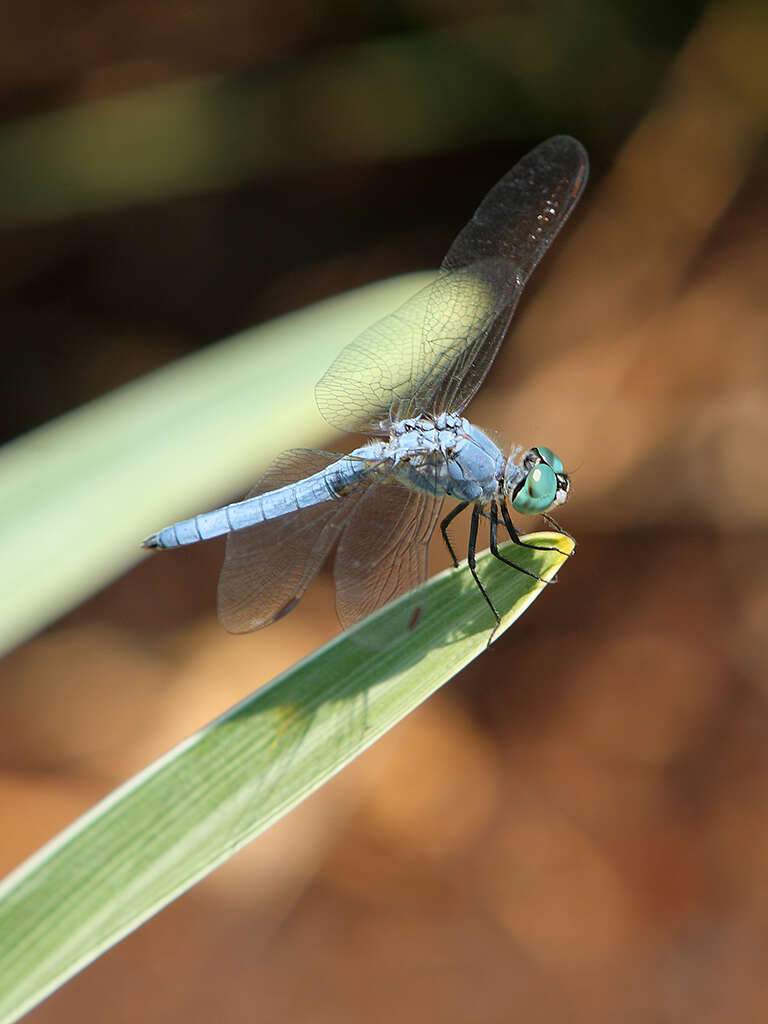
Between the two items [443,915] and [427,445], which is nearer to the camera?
[427,445]

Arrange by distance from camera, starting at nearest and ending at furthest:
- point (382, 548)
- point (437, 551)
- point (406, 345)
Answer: point (382, 548) < point (406, 345) < point (437, 551)

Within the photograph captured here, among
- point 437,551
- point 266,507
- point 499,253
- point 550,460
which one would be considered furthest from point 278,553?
point 437,551

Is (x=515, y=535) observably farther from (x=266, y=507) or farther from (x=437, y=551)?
(x=437, y=551)

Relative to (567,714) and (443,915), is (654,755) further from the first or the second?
(443,915)

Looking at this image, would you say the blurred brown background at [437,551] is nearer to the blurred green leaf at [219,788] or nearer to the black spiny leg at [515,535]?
the black spiny leg at [515,535]

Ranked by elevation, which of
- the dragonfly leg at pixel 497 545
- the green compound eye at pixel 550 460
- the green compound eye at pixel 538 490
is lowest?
the dragonfly leg at pixel 497 545

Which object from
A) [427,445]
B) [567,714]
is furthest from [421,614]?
[567,714]

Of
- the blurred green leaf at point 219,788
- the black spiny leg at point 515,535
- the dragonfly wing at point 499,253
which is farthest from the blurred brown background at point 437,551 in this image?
the blurred green leaf at point 219,788
